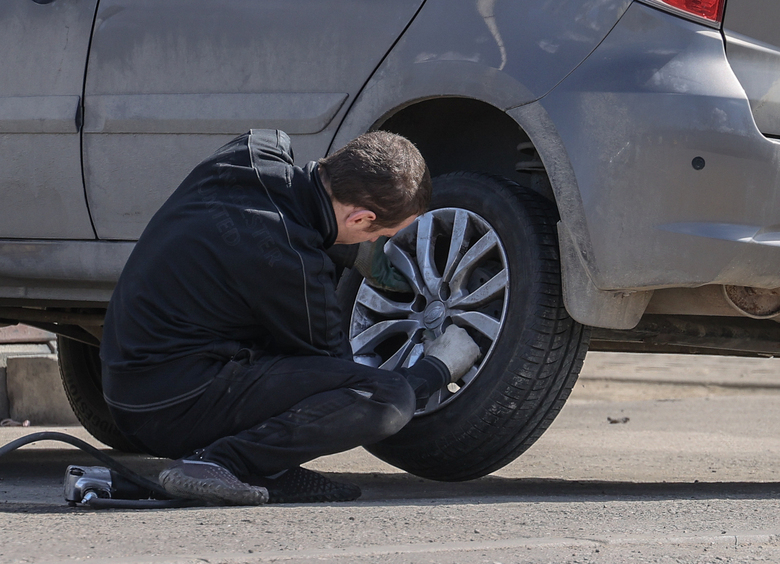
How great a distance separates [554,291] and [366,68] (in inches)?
33.8

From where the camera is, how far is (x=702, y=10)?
8.19ft

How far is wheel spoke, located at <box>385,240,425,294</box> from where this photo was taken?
9.50 feet

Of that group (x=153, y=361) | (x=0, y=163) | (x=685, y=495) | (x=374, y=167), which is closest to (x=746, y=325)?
(x=685, y=495)

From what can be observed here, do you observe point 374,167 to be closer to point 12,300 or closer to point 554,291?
point 554,291

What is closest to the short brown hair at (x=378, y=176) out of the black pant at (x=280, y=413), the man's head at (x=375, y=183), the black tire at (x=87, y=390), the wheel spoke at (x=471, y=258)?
the man's head at (x=375, y=183)

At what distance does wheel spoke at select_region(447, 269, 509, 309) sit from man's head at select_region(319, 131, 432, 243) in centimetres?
32

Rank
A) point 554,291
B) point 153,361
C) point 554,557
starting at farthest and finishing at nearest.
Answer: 1. point 554,291
2. point 153,361
3. point 554,557

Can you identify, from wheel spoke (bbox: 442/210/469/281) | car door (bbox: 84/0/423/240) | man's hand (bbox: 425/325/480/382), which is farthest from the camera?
car door (bbox: 84/0/423/240)

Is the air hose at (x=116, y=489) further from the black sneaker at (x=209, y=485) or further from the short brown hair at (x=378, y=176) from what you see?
the short brown hair at (x=378, y=176)

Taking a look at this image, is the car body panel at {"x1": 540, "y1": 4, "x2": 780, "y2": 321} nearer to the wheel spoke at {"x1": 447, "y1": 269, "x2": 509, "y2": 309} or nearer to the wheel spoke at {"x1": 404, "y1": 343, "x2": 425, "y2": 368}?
the wheel spoke at {"x1": 447, "y1": 269, "x2": 509, "y2": 309}

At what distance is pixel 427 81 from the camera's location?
2.80 meters

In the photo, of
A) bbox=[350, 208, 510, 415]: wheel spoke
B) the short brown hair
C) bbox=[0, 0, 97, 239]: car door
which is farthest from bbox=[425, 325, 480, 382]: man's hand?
bbox=[0, 0, 97, 239]: car door

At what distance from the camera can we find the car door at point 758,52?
2472 mm

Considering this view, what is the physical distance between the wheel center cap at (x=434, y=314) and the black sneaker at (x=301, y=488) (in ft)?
1.81
